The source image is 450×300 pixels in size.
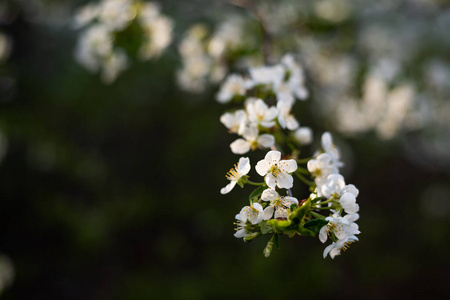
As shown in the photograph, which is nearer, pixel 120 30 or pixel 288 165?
pixel 288 165

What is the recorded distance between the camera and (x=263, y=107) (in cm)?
122

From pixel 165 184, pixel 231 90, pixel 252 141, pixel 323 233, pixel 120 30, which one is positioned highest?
pixel 165 184

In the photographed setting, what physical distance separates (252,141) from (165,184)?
150 inches

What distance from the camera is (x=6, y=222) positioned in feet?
14.5

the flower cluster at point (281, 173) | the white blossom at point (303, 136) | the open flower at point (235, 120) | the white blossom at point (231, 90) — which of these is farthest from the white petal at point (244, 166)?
the white blossom at point (231, 90)

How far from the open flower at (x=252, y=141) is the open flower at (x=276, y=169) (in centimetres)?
19

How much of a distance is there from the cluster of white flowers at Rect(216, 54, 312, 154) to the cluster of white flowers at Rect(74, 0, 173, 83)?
0.68 m

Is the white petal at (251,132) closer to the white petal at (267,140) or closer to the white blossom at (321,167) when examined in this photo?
the white petal at (267,140)

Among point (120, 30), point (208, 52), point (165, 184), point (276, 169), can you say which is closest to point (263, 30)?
point (208, 52)

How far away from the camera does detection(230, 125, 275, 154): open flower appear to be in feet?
3.95

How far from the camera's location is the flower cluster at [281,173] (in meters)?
0.94

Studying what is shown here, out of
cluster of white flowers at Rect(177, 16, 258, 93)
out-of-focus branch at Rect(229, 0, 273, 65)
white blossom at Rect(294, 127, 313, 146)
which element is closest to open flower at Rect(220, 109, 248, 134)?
white blossom at Rect(294, 127, 313, 146)

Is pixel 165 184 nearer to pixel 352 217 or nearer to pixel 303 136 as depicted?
pixel 303 136

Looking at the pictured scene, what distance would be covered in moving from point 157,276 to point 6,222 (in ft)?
6.50
